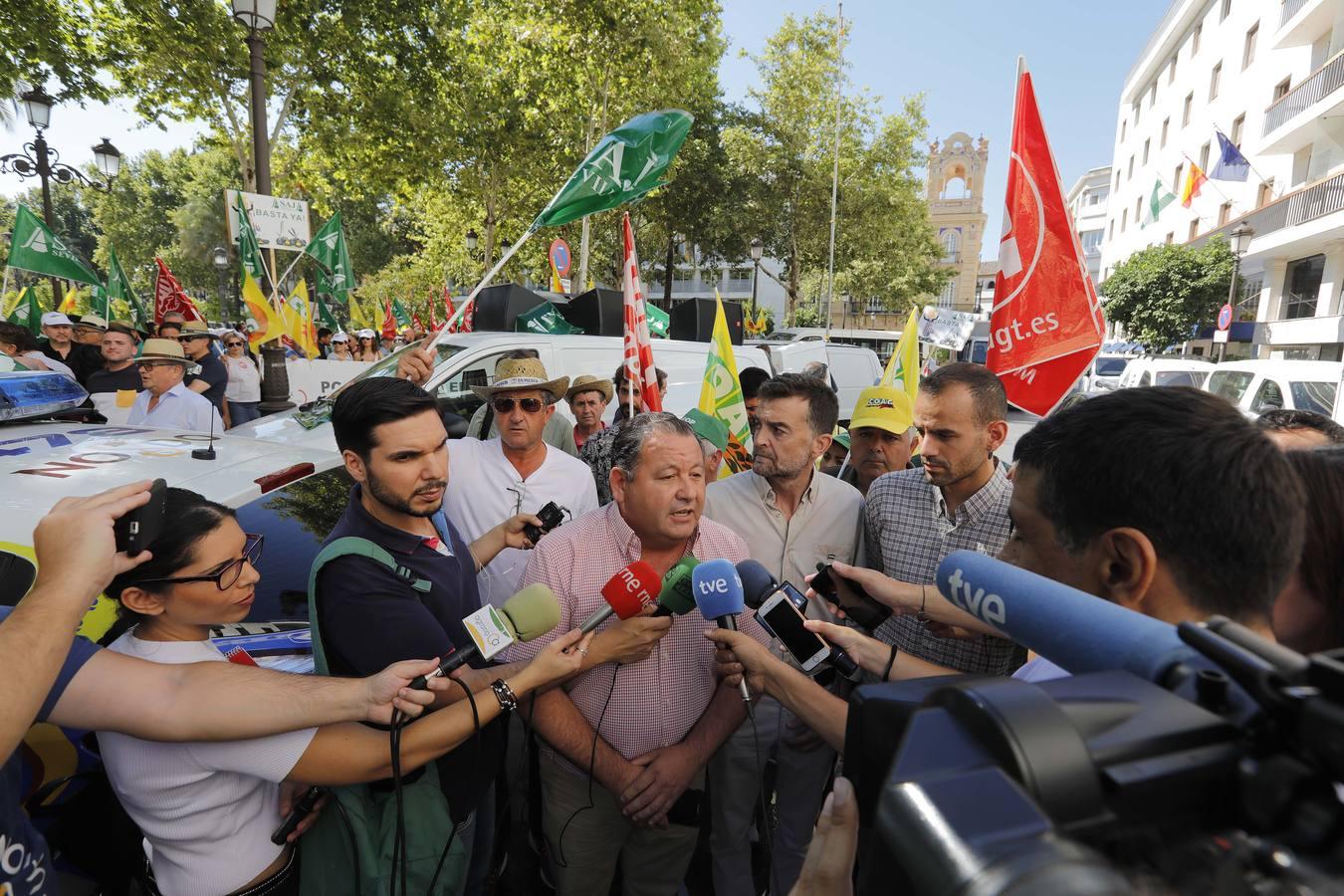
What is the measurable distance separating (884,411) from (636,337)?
165 centimetres

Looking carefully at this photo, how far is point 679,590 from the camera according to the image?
205cm

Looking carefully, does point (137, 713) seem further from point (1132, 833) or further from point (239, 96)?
point (239, 96)

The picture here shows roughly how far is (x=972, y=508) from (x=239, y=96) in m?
16.2

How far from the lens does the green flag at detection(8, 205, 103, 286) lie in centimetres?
932

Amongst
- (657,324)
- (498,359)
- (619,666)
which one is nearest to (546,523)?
(619,666)

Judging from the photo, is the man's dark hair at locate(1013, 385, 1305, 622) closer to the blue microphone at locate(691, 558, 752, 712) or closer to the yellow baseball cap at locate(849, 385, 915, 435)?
the blue microphone at locate(691, 558, 752, 712)

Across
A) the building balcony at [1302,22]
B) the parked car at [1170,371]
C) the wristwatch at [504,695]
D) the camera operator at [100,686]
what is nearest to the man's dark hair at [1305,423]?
the wristwatch at [504,695]

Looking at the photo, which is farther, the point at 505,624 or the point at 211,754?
the point at 505,624

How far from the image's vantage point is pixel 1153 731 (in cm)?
50

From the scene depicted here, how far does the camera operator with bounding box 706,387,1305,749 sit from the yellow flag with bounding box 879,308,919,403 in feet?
12.6

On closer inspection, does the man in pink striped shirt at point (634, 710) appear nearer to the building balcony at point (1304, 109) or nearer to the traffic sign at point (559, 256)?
the traffic sign at point (559, 256)

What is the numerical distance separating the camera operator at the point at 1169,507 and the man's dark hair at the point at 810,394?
1854 mm

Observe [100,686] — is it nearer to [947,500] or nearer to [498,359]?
[947,500]

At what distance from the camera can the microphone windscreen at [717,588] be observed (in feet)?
6.28
